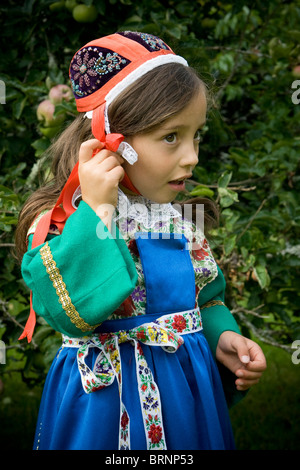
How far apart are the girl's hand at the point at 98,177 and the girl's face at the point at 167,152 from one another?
71 millimetres

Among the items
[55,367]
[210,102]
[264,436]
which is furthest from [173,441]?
[264,436]

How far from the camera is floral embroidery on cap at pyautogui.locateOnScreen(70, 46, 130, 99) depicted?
46.4 inches

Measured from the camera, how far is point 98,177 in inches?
42.6

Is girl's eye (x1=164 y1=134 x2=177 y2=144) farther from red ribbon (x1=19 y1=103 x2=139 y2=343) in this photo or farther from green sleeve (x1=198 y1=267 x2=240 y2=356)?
green sleeve (x1=198 y1=267 x2=240 y2=356)

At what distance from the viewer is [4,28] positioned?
2.09m

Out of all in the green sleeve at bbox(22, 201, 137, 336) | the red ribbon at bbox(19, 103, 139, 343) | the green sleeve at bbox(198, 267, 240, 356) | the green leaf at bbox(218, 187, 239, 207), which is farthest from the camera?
the green leaf at bbox(218, 187, 239, 207)

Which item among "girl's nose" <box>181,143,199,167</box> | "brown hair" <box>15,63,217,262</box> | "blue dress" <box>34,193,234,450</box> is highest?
"brown hair" <box>15,63,217,262</box>

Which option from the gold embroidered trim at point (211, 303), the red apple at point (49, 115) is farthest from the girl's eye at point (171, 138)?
the red apple at point (49, 115)

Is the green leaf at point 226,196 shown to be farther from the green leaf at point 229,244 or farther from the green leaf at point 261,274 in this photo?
the green leaf at point 261,274

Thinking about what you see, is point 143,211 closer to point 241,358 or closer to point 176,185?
point 176,185

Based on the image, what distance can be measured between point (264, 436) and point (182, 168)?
1.81 m

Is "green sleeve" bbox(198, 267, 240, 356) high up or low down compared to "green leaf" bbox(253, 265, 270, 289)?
down

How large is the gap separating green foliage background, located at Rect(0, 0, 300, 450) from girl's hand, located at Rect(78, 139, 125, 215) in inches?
22.0

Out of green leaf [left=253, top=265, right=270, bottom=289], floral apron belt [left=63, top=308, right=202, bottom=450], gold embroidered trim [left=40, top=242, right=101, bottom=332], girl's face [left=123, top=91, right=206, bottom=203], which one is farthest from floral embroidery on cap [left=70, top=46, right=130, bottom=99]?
green leaf [left=253, top=265, right=270, bottom=289]
